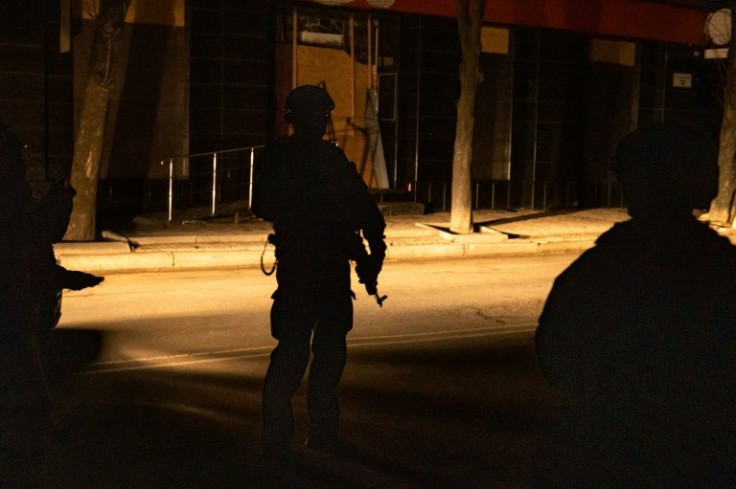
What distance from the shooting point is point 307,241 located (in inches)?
220

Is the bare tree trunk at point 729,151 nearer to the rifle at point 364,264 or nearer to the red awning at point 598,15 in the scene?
the red awning at point 598,15

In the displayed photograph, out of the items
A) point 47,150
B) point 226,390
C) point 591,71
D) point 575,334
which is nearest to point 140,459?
point 226,390

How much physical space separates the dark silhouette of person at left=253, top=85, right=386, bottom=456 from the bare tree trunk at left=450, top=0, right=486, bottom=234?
431 inches

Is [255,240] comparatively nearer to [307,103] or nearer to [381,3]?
[381,3]

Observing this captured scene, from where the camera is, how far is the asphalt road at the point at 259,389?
19.2 feet

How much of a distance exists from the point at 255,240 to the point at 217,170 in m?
3.10

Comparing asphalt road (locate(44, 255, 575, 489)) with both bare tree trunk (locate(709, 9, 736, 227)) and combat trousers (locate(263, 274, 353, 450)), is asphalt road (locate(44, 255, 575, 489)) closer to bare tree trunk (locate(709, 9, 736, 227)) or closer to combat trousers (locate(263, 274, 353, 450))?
combat trousers (locate(263, 274, 353, 450))

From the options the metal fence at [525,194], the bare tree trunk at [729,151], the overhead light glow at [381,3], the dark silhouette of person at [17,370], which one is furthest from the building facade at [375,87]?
the dark silhouette of person at [17,370]

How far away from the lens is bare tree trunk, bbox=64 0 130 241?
14.6 m

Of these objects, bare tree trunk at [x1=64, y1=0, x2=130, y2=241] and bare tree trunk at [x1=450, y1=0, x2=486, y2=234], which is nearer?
bare tree trunk at [x1=64, y1=0, x2=130, y2=241]

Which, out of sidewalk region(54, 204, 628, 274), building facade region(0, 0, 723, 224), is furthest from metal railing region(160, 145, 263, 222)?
sidewalk region(54, 204, 628, 274)

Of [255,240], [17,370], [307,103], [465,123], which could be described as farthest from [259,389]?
[465,123]

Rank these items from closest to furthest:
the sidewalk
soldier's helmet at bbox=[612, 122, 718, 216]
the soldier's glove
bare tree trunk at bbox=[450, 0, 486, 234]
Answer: soldier's helmet at bbox=[612, 122, 718, 216] < the soldier's glove < the sidewalk < bare tree trunk at bbox=[450, 0, 486, 234]

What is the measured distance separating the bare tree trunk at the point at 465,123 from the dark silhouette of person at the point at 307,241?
11.0 metres
